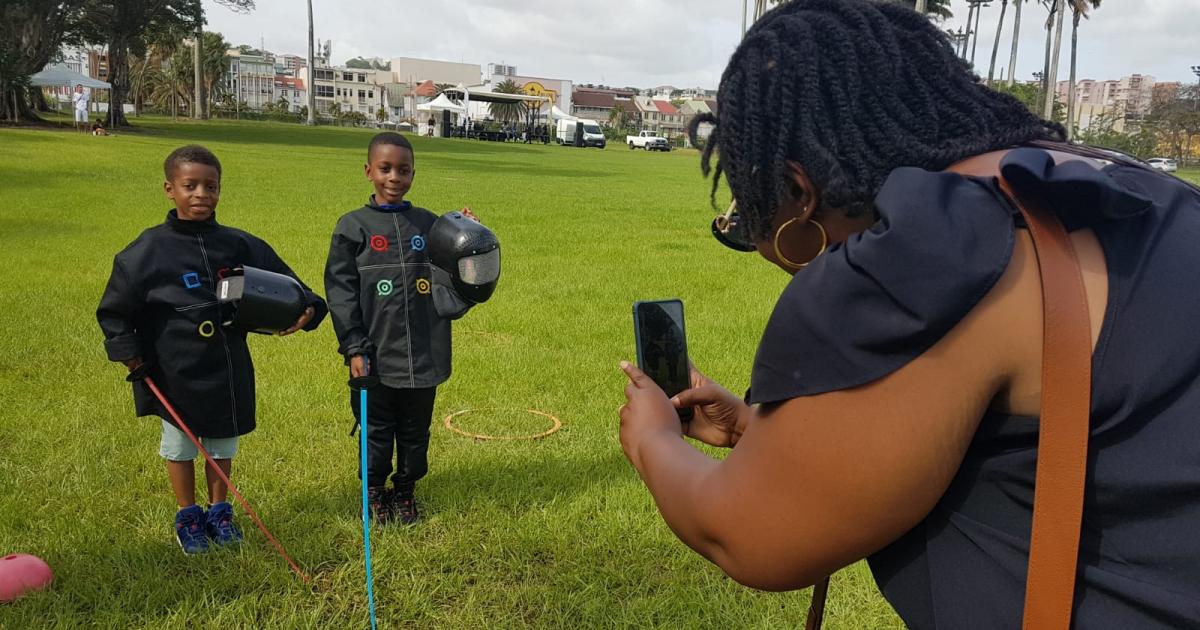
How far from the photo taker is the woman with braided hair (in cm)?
112

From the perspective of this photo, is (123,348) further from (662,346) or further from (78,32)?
(78,32)

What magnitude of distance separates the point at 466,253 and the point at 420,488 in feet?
4.99

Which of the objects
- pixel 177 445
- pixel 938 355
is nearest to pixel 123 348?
pixel 177 445

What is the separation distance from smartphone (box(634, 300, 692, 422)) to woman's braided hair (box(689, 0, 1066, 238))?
2.43ft

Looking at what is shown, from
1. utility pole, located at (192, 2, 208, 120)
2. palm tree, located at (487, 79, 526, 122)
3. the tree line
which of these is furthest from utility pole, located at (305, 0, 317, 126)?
the tree line

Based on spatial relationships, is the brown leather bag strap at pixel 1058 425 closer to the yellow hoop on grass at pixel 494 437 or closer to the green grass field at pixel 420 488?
the green grass field at pixel 420 488

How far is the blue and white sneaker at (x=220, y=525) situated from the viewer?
391 centimetres

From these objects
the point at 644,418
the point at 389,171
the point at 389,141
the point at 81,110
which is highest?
the point at 81,110

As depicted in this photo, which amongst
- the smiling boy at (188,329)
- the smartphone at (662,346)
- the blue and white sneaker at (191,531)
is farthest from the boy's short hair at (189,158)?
the smartphone at (662,346)

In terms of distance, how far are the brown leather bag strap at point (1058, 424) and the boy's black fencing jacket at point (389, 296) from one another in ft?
10.3

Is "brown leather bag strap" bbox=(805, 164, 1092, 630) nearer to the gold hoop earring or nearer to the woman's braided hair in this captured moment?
the woman's braided hair

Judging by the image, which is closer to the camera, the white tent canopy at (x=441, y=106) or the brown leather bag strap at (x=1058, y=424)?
the brown leather bag strap at (x=1058, y=424)

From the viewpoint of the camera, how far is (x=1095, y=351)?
1.12 m

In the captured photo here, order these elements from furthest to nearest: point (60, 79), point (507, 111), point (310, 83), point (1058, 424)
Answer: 1. point (310, 83)
2. point (507, 111)
3. point (60, 79)
4. point (1058, 424)
